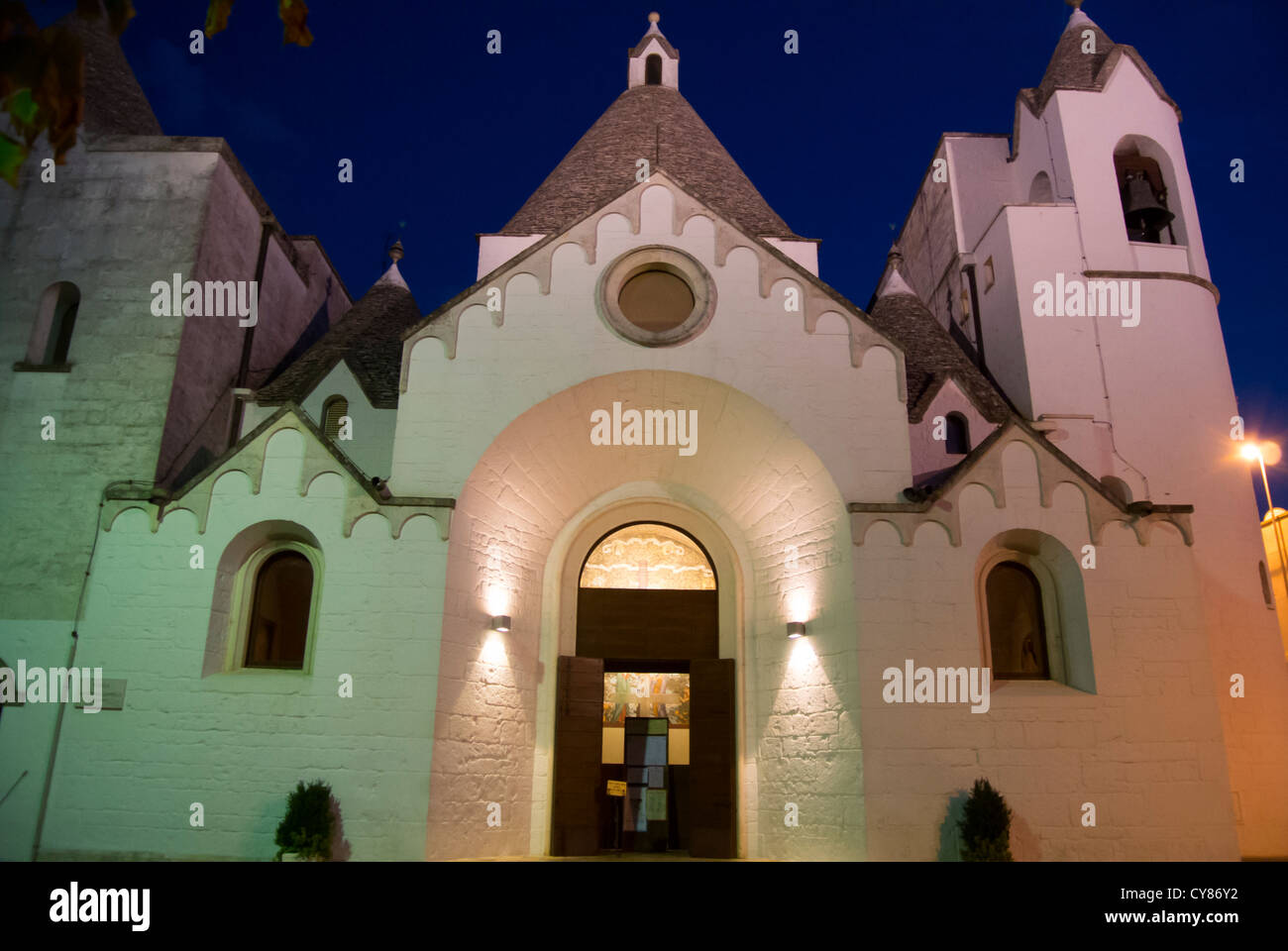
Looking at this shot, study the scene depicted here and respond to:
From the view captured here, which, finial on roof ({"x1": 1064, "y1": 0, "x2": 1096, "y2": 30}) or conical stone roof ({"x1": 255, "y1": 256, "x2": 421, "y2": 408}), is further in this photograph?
finial on roof ({"x1": 1064, "y1": 0, "x2": 1096, "y2": 30})

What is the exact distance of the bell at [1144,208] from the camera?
60.8ft

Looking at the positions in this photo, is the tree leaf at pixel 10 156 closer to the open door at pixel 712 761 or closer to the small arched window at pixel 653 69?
the open door at pixel 712 761

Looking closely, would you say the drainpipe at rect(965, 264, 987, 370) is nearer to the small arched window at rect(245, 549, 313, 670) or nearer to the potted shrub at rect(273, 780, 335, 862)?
the small arched window at rect(245, 549, 313, 670)

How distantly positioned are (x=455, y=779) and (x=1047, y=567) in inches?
337

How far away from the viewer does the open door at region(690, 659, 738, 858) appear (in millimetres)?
13609

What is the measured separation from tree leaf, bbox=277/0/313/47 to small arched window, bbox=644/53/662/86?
2198 cm

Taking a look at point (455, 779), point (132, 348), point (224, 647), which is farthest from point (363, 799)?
point (132, 348)

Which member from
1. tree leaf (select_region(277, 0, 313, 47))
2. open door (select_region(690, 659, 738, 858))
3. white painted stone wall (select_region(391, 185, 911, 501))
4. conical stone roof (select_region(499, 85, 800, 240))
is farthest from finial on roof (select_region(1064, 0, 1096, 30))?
tree leaf (select_region(277, 0, 313, 47))

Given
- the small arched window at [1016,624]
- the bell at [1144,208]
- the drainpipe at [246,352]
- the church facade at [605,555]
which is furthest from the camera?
the bell at [1144,208]

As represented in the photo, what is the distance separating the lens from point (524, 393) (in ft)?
44.1

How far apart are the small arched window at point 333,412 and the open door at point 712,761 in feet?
24.6

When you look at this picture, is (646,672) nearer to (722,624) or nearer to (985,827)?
(722,624)

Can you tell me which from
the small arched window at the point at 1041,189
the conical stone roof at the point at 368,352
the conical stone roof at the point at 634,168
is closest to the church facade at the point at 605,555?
the conical stone roof at the point at 368,352

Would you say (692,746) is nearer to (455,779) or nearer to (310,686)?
(455,779)
